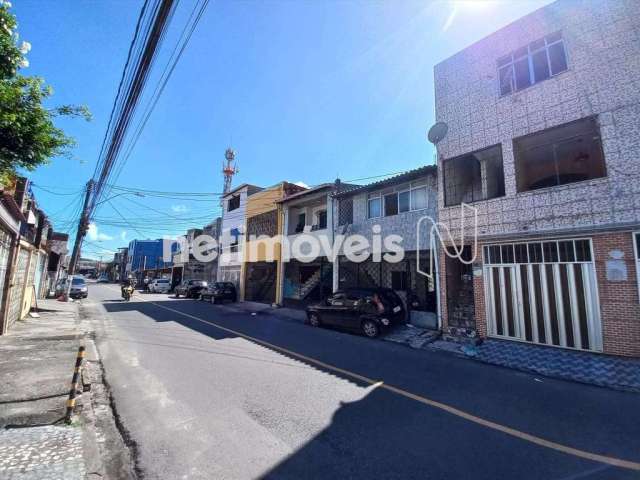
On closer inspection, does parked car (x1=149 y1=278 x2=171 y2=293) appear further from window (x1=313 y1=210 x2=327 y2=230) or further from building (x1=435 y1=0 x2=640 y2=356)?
building (x1=435 y1=0 x2=640 y2=356)

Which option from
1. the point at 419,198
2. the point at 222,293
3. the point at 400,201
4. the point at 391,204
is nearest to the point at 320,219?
the point at 391,204

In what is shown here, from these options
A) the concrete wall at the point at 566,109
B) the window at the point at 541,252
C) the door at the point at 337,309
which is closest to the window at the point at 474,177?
the concrete wall at the point at 566,109

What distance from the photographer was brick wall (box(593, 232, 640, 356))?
7109mm

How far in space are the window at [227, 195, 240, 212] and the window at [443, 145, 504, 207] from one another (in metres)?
18.7

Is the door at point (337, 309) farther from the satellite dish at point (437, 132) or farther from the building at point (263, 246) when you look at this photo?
the building at point (263, 246)

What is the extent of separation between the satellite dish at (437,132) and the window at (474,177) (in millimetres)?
992

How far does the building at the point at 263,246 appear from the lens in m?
20.5

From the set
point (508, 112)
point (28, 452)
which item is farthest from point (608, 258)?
point (28, 452)

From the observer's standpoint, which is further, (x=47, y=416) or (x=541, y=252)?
(x=541, y=252)

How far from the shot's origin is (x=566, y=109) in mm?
8641

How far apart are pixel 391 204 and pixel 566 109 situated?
662 cm

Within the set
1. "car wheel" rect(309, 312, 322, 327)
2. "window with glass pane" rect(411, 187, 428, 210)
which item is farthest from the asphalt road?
"window with glass pane" rect(411, 187, 428, 210)

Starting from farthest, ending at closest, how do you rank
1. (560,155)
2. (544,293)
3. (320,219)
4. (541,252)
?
(320,219)
(560,155)
(541,252)
(544,293)

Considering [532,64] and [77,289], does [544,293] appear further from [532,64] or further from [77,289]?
[77,289]
